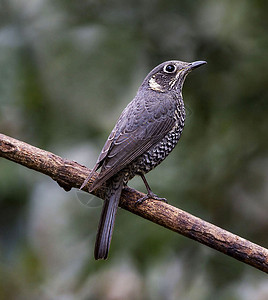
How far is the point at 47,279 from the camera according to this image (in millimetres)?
3920

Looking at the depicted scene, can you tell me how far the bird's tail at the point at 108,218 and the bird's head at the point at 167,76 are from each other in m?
0.83

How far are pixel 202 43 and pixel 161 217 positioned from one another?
5.10ft

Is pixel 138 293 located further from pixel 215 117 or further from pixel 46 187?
pixel 215 117

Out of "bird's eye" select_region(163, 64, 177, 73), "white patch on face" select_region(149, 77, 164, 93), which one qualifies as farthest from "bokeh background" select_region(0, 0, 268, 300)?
"bird's eye" select_region(163, 64, 177, 73)

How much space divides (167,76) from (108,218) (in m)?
1.19

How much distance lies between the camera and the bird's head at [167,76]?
13.2ft

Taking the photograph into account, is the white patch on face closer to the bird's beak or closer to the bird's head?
the bird's head

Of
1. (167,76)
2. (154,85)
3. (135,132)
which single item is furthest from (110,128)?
(167,76)

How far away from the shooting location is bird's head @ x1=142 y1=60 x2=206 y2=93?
13.2 ft

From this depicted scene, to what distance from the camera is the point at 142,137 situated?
3.67 metres

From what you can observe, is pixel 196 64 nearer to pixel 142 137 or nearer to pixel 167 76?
pixel 167 76

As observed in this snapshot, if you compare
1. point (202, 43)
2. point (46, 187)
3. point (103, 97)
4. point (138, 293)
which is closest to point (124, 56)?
point (103, 97)

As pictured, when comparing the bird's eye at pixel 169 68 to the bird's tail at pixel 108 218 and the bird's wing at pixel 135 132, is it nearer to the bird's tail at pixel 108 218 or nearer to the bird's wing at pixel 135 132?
the bird's wing at pixel 135 132

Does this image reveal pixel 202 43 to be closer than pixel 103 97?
No
